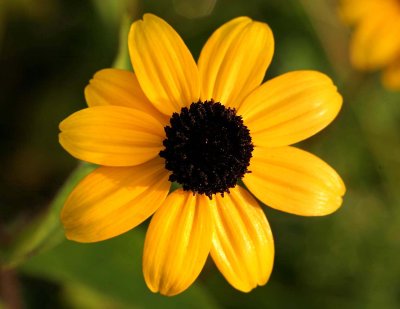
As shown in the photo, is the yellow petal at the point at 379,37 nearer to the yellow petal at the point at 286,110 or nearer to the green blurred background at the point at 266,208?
the green blurred background at the point at 266,208

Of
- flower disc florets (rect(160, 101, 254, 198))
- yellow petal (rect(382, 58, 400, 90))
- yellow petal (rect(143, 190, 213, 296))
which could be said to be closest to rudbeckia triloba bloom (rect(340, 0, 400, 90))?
yellow petal (rect(382, 58, 400, 90))

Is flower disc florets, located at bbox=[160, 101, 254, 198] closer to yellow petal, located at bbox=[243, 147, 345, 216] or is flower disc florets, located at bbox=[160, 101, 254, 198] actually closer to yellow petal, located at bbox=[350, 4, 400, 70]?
yellow petal, located at bbox=[243, 147, 345, 216]

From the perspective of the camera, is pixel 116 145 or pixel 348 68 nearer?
pixel 116 145

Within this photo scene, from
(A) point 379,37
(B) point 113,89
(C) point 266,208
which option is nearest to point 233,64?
(B) point 113,89

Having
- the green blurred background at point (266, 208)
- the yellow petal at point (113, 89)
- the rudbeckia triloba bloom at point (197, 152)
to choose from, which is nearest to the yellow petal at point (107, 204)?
the rudbeckia triloba bloom at point (197, 152)

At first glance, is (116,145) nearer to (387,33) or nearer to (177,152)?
(177,152)

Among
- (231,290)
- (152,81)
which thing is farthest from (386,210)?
(152,81)
